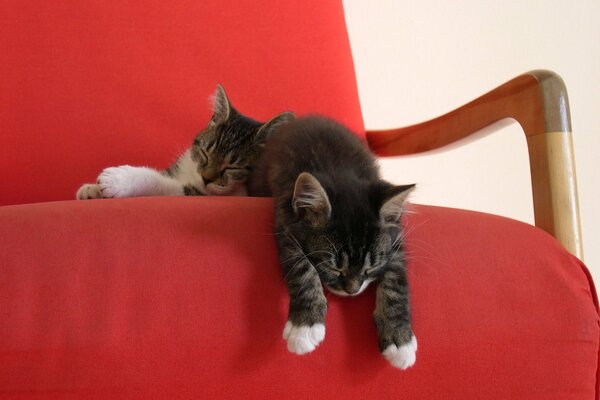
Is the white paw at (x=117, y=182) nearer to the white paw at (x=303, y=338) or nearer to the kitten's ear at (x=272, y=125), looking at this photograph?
the kitten's ear at (x=272, y=125)

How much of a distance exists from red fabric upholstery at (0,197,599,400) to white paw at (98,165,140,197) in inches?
11.0

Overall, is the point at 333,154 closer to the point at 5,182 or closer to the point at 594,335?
the point at 594,335

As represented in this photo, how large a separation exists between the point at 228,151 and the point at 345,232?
1.96 feet

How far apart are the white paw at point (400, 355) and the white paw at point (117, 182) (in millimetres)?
674

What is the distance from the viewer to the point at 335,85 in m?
1.57

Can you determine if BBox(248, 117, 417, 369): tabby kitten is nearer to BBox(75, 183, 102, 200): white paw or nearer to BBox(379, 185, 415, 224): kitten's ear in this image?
BBox(379, 185, 415, 224): kitten's ear

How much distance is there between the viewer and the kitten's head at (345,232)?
30.3 inches

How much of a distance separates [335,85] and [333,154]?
2.07ft

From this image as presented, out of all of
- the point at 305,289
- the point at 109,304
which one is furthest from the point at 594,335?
the point at 109,304

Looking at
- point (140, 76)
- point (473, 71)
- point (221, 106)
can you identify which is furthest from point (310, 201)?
point (473, 71)

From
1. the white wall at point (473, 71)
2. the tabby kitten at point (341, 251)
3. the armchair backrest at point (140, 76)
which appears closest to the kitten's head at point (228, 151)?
the armchair backrest at point (140, 76)

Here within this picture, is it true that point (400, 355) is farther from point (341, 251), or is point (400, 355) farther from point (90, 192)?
point (90, 192)

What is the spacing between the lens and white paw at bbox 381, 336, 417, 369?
2.25 ft

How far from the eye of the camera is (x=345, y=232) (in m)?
0.78
